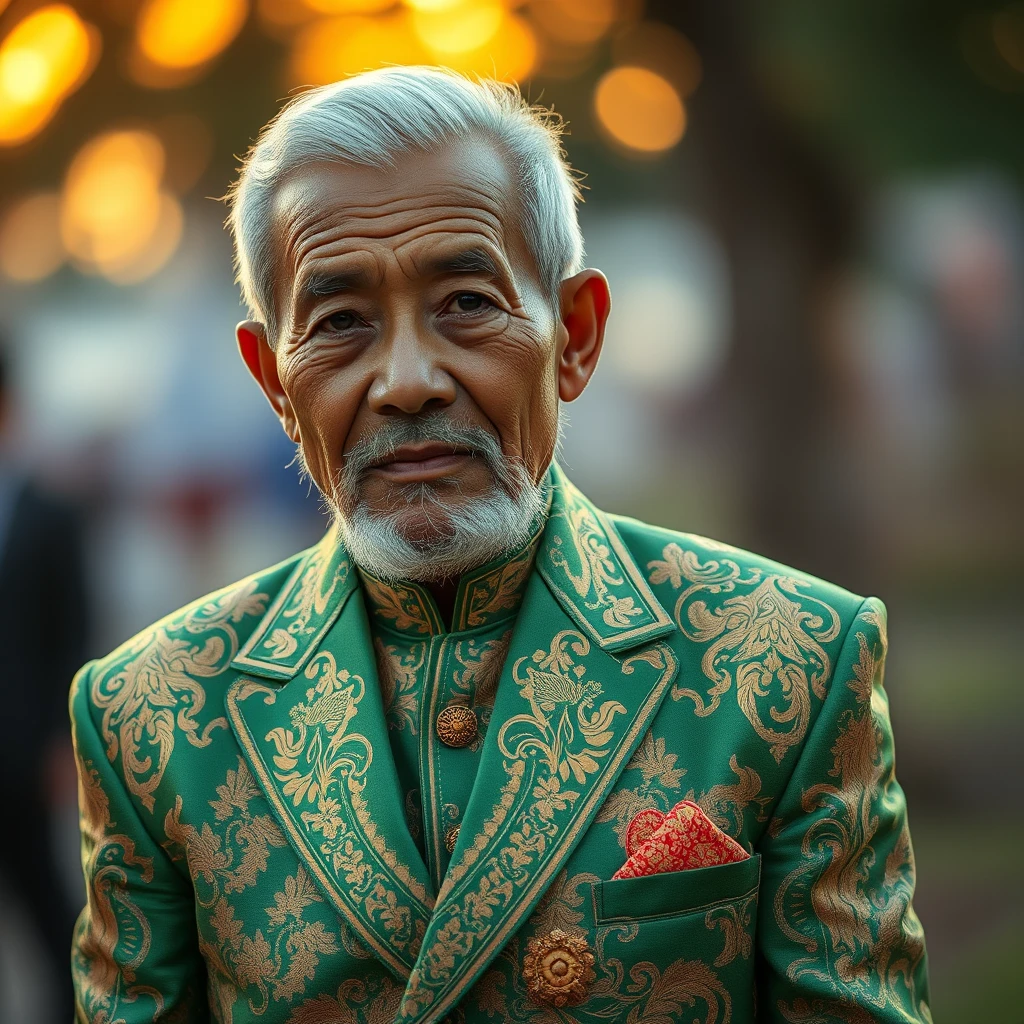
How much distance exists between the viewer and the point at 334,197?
201cm

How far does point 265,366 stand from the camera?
2277mm

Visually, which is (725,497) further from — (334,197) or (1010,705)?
(334,197)

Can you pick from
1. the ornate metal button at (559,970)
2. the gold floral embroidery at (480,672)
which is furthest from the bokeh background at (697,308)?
the ornate metal button at (559,970)

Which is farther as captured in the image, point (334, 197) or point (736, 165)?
point (736, 165)

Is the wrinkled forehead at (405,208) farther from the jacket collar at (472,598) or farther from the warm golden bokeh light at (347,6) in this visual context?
the warm golden bokeh light at (347,6)

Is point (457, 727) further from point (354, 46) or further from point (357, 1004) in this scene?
point (354, 46)

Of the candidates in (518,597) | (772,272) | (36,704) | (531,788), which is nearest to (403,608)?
(518,597)

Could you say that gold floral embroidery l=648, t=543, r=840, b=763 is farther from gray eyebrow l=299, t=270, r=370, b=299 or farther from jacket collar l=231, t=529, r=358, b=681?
gray eyebrow l=299, t=270, r=370, b=299

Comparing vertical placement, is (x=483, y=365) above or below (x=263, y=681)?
above

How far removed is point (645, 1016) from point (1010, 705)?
6.40 m

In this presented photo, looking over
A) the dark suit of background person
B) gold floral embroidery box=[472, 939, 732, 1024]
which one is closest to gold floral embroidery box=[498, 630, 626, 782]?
gold floral embroidery box=[472, 939, 732, 1024]

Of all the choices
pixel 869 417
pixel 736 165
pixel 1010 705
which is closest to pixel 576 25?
pixel 736 165

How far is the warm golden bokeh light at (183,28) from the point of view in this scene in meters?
6.83

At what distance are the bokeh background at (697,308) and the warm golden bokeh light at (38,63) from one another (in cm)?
2
